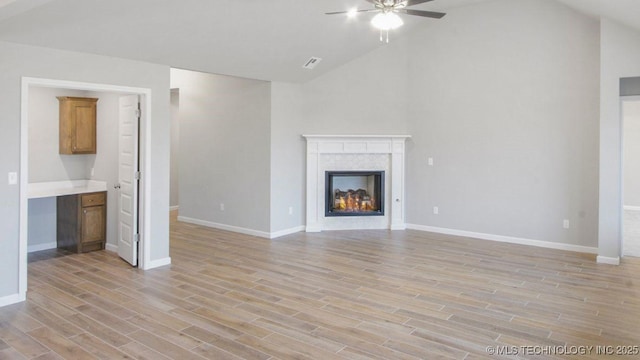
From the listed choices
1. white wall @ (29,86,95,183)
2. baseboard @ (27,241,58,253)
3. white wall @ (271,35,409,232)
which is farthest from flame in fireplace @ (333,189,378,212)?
baseboard @ (27,241,58,253)

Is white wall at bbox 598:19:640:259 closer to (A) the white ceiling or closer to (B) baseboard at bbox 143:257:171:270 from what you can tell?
(A) the white ceiling

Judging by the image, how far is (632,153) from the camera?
9.22 metres

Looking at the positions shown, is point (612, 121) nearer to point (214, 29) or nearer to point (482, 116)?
point (482, 116)

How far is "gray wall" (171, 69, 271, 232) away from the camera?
7.21 meters

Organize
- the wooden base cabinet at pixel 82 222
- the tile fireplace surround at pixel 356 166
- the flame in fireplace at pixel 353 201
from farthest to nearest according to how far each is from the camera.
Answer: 1. the flame in fireplace at pixel 353 201
2. the tile fireplace surround at pixel 356 166
3. the wooden base cabinet at pixel 82 222

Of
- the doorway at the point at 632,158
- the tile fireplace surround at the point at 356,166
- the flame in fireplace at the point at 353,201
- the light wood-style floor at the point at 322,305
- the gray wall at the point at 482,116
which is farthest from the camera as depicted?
the doorway at the point at 632,158

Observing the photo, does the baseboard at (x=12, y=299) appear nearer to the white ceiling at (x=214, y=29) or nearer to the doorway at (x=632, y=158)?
the white ceiling at (x=214, y=29)

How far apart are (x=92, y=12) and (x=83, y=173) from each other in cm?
328

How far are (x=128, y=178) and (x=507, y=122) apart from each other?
17.4 feet

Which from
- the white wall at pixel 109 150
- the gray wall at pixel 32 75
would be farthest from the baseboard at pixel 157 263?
the white wall at pixel 109 150

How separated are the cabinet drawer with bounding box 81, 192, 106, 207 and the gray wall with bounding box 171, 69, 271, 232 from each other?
2.02 metres

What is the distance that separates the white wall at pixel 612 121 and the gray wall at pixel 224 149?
4.48m

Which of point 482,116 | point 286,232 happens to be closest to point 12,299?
point 286,232

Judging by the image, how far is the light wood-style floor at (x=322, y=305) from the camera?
11.0 feet
